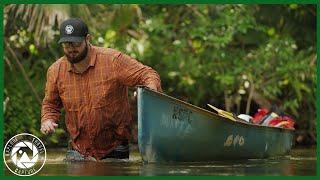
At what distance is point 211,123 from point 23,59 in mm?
9073

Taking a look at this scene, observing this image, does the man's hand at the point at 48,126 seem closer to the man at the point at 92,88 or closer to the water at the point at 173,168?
the man at the point at 92,88

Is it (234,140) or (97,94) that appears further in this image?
(234,140)

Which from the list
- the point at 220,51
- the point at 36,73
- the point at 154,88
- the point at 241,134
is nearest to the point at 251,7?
the point at 220,51

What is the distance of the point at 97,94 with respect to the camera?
1103 cm

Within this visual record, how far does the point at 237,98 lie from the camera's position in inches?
818

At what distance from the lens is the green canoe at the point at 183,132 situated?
10750mm

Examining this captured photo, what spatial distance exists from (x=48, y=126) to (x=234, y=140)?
7.47 feet

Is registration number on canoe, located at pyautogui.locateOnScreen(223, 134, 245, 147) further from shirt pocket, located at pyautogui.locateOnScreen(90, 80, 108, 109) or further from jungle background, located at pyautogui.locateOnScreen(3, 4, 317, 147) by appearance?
jungle background, located at pyautogui.locateOnScreen(3, 4, 317, 147)

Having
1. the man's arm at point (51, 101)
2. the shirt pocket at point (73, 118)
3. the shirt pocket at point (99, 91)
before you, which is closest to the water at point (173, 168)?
the shirt pocket at point (73, 118)

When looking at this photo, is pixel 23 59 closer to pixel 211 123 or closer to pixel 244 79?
pixel 244 79

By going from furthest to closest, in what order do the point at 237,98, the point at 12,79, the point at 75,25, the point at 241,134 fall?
the point at 237,98
the point at 12,79
the point at 241,134
the point at 75,25

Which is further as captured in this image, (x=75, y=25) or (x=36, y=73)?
(x=36, y=73)

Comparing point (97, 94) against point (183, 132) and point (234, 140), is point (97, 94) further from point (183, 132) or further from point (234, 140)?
point (234, 140)

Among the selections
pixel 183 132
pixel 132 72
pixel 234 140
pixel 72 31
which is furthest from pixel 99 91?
pixel 234 140
